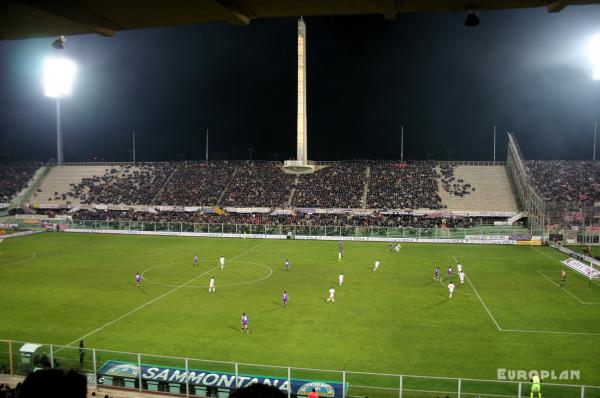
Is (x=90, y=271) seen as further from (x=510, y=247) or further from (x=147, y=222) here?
(x=510, y=247)

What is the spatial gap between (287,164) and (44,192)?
43.3 m

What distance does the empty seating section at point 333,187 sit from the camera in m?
65.4

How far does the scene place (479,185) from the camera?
66.9 meters

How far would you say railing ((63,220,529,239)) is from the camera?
172 feet

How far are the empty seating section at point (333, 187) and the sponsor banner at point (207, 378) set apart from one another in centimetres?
4949

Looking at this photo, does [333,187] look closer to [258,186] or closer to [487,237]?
[258,186]

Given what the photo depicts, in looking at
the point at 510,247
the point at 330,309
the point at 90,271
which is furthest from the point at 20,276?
the point at 510,247

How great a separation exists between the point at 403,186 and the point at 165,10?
216 ft

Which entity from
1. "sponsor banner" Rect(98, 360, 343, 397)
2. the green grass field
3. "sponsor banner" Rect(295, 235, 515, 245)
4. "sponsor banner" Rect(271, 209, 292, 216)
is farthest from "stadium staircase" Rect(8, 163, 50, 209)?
"sponsor banner" Rect(98, 360, 343, 397)

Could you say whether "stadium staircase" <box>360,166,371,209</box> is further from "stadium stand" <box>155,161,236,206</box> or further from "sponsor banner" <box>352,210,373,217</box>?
"stadium stand" <box>155,161,236,206</box>

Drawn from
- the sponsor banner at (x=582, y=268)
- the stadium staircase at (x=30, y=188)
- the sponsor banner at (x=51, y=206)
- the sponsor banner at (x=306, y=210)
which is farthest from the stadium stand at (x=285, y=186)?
the sponsor banner at (x=582, y=268)

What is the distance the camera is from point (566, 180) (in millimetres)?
64625

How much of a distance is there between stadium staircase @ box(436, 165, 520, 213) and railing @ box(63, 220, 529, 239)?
9.71 metres

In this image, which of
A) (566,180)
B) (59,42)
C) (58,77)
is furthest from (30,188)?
(566,180)
